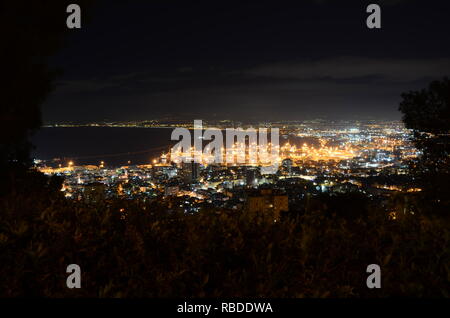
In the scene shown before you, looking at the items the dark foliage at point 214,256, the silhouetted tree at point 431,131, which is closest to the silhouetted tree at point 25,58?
the dark foliage at point 214,256

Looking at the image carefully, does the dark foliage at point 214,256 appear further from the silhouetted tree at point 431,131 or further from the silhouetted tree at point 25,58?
the silhouetted tree at point 431,131

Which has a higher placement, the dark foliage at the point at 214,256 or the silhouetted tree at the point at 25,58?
the silhouetted tree at the point at 25,58

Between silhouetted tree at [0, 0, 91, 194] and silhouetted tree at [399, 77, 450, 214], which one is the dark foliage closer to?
silhouetted tree at [0, 0, 91, 194]

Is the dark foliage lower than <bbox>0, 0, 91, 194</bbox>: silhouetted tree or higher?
lower

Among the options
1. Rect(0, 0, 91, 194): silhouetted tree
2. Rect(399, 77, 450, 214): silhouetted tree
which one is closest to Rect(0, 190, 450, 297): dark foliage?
Rect(0, 0, 91, 194): silhouetted tree

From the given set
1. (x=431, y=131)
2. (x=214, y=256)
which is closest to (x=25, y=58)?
(x=214, y=256)

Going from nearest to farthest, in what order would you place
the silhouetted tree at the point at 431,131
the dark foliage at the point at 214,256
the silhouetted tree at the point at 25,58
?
the dark foliage at the point at 214,256 → the silhouetted tree at the point at 25,58 → the silhouetted tree at the point at 431,131

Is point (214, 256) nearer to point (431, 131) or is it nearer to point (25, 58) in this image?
point (25, 58)

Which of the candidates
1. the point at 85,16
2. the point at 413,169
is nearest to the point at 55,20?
the point at 85,16
